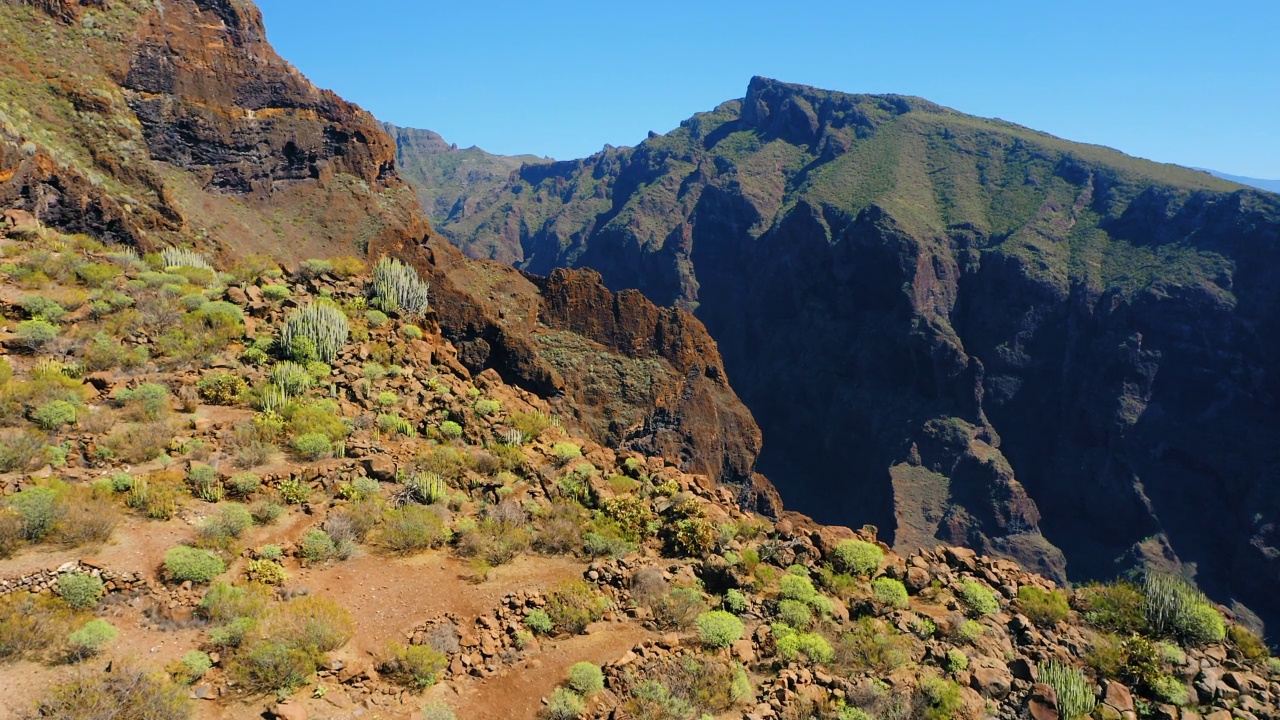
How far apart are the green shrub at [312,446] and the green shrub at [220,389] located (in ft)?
7.13

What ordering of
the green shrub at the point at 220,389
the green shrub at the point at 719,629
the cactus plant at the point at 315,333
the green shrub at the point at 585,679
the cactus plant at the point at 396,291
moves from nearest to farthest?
the green shrub at the point at 585,679
the green shrub at the point at 719,629
the green shrub at the point at 220,389
the cactus plant at the point at 315,333
the cactus plant at the point at 396,291

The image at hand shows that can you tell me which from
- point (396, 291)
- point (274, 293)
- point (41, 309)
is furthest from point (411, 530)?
point (41, 309)

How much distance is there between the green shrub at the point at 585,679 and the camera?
24.5ft

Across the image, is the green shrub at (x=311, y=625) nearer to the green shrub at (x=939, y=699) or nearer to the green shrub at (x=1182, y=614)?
the green shrub at (x=939, y=699)

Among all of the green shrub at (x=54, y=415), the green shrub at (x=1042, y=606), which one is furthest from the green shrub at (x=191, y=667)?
the green shrub at (x=1042, y=606)

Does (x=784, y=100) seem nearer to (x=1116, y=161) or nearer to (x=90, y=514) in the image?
(x=1116, y=161)

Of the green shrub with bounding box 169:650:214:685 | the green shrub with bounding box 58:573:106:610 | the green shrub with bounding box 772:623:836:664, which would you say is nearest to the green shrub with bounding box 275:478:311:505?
the green shrub with bounding box 58:573:106:610

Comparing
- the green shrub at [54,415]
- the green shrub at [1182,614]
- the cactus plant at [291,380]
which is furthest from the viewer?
the cactus plant at [291,380]

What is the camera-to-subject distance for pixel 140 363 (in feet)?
39.8

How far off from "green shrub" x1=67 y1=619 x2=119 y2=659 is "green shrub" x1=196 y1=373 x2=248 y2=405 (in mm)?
6018

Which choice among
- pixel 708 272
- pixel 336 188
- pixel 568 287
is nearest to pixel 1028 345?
pixel 708 272

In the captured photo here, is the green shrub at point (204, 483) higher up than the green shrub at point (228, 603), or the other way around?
the green shrub at point (204, 483)

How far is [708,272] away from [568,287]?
80918 millimetres

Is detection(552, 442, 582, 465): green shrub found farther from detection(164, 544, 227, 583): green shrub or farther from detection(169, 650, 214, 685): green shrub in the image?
detection(169, 650, 214, 685): green shrub
